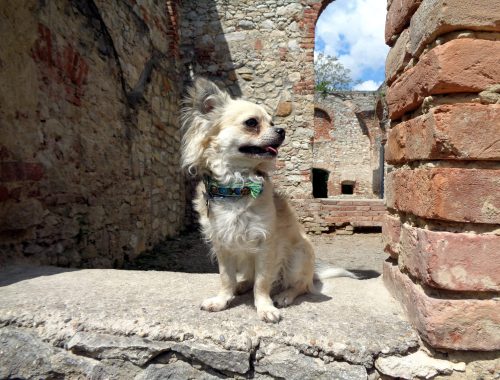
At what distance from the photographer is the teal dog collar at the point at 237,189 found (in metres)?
1.90

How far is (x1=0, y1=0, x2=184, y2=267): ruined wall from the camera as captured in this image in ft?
8.89

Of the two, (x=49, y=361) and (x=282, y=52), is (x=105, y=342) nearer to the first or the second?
(x=49, y=361)

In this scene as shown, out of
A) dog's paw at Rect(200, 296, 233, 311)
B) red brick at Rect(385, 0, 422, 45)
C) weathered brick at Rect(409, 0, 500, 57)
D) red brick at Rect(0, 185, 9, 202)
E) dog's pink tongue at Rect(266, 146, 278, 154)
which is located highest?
red brick at Rect(385, 0, 422, 45)

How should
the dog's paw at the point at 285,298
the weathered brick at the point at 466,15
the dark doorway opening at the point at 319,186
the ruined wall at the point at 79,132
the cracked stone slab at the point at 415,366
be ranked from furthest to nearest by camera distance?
1. the dark doorway opening at the point at 319,186
2. the ruined wall at the point at 79,132
3. the dog's paw at the point at 285,298
4. the cracked stone slab at the point at 415,366
5. the weathered brick at the point at 466,15

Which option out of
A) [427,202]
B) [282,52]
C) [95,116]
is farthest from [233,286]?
[282,52]

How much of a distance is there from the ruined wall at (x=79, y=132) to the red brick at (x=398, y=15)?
2.58m

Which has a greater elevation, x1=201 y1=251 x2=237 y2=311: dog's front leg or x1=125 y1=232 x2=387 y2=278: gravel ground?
x1=201 y1=251 x2=237 y2=311: dog's front leg

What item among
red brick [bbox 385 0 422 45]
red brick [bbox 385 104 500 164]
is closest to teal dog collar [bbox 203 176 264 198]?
red brick [bbox 385 104 500 164]

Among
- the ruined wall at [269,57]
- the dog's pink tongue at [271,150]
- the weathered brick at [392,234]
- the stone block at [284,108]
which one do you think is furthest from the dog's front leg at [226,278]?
the stone block at [284,108]

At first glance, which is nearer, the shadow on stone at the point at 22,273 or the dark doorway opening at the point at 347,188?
the shadow on stone at the point at 22,273

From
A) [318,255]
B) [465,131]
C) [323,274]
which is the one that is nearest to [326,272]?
[323,274]

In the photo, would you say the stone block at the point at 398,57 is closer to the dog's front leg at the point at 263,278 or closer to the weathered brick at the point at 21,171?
the dog's front leg at the point at 263,278

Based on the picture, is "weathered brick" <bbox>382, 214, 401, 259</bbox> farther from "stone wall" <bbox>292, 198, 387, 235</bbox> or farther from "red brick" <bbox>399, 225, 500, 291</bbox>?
"stone wall" <bbox>292, 198, 387, 235</bbox>

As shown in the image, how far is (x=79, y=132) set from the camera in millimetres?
3557
